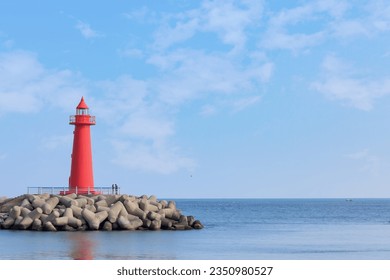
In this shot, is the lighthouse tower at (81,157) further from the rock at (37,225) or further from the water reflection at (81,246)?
the water reflection at (81,246)

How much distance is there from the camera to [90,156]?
35.1m

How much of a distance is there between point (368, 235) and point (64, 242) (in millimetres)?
15833

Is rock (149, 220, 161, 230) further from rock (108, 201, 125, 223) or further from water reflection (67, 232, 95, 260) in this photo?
water reflection (67, 232, 95, 260)

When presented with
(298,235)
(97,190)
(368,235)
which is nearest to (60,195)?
(97,190)

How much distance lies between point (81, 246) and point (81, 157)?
9631mm

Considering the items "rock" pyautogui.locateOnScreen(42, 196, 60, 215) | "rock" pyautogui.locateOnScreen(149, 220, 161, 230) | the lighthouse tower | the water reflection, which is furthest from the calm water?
the lighthouse tower

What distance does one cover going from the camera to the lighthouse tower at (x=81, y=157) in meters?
34.7

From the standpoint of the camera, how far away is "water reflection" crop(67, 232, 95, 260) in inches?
911

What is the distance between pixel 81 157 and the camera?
1368 inches

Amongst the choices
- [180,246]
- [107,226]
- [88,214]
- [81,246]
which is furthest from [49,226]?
[180,246]

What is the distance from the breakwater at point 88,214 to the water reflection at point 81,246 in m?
1.09
